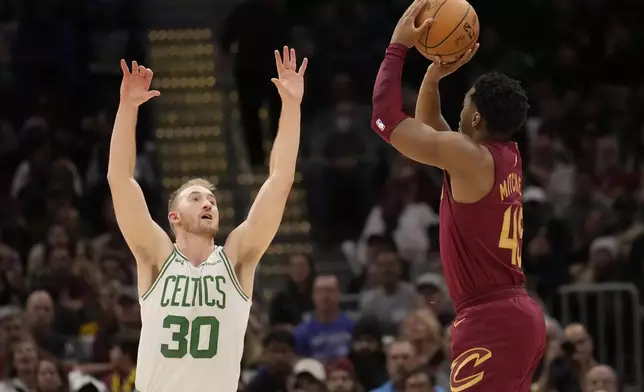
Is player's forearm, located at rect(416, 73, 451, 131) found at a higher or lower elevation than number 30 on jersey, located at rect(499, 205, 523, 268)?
higher

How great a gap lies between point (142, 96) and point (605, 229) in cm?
763

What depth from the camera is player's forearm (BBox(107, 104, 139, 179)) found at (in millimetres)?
7660

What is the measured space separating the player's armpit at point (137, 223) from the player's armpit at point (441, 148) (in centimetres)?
139

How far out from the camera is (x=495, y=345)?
7.43 m

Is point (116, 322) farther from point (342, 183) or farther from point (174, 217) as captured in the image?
point (174, 217)

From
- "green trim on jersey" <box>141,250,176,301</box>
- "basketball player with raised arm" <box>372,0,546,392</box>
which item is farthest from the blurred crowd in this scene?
"green trim on jersey" <box>141,250,176,301</box>

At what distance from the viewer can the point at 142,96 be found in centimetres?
786

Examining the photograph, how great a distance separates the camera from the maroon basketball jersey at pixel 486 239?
7.52m

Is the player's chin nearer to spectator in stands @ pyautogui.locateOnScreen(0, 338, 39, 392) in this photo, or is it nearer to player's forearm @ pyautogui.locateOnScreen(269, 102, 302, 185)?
player's forearm @ pyautogui.locateOnScreen(269, 102, 302, 185)

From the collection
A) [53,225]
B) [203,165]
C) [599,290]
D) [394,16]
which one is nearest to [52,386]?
[53,225]

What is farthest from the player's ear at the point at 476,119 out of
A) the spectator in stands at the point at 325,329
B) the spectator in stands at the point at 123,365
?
the spectator in stands at the point at 325,329

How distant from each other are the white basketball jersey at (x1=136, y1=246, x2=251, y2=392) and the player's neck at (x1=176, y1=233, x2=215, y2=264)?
64 millimetres

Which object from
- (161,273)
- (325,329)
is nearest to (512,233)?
(161,273)

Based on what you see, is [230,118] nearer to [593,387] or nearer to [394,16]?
[394,16]
